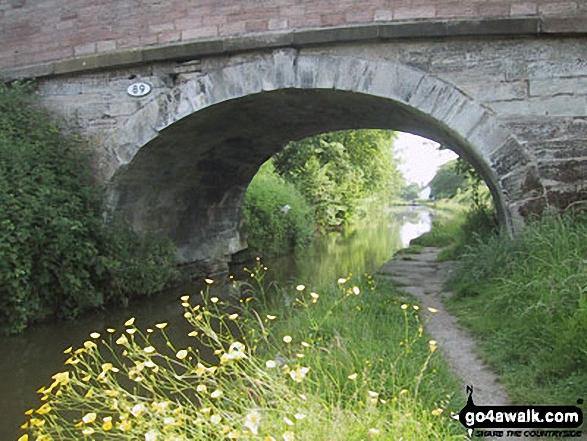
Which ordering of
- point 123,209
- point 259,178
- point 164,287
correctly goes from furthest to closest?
point 259,178 < point 164,287 < point 123,209

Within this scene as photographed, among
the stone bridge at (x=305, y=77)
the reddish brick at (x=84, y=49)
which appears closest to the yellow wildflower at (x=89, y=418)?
the stone bridge at (x=305, y=77)

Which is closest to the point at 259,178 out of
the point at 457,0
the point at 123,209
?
the point at 123,209

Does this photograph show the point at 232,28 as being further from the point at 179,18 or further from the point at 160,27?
the point at 160,27

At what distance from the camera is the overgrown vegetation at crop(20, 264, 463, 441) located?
1.84m

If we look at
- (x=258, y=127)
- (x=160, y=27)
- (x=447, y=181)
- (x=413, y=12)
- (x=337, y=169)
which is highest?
(x=160, y=27)

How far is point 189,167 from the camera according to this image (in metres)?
8.21

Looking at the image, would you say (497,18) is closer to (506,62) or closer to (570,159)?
(506,62)

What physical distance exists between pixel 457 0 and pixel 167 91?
3329 mm

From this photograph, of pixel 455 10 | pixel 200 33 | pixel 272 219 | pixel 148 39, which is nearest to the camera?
pixel 455 10

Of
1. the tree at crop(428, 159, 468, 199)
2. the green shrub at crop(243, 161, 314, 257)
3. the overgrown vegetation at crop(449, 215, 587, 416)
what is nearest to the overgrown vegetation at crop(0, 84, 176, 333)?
the overgrown vegetation at crop(449, 215, 587, 416)

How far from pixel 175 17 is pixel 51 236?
287cm

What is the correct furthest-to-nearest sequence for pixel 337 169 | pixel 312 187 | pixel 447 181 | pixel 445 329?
pixel 447 181
pixel 337 169
pixel 312 187
pixel 445 329

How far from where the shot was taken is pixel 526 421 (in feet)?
7.76

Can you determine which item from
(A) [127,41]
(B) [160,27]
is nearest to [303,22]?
(B) [160,27]
